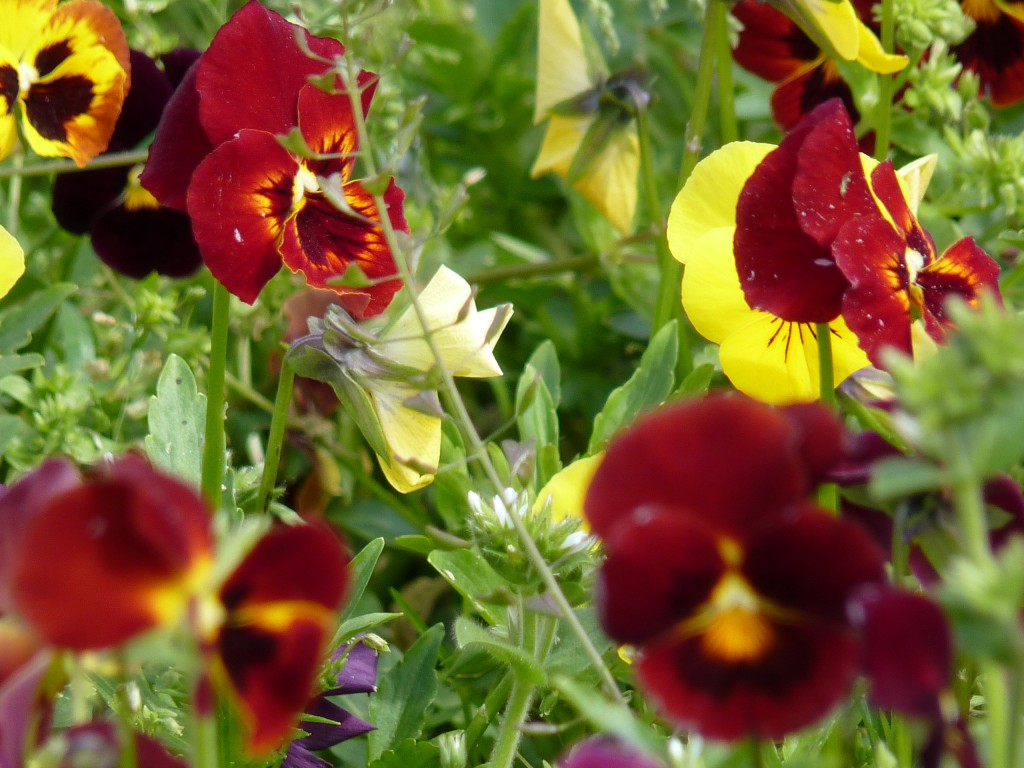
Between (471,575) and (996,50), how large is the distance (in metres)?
0.82

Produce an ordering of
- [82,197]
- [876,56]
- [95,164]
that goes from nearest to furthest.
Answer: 1. [876,56]
2. [95,164]
3. [82,197]

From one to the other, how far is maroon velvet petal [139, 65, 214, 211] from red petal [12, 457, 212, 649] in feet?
1.49

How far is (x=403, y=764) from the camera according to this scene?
816mm

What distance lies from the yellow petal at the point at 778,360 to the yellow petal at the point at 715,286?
13 mm

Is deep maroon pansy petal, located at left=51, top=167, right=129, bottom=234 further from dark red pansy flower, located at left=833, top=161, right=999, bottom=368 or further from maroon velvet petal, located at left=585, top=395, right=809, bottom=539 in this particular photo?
maroon velvet petal, located at left=585, top=395, right=809, bottom=539

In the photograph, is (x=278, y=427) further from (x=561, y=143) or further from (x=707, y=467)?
(x=561, y=143)

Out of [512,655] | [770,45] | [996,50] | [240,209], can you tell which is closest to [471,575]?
[512,655]

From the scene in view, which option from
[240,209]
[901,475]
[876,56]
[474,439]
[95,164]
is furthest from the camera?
[95,164]

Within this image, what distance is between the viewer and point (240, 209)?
85cm

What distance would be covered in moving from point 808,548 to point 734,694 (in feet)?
0.21

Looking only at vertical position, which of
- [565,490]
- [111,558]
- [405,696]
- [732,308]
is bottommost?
[405,696]

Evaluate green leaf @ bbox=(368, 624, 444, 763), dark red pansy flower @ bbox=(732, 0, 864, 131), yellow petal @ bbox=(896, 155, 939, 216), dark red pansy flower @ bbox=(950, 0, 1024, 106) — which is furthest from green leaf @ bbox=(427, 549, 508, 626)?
dark red pansy flower @ bbox=(950, 0, 1024, 106)

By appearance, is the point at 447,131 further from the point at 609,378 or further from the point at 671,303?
the point at 671,303

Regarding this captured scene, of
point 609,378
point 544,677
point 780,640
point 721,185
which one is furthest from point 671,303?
point 780,640
